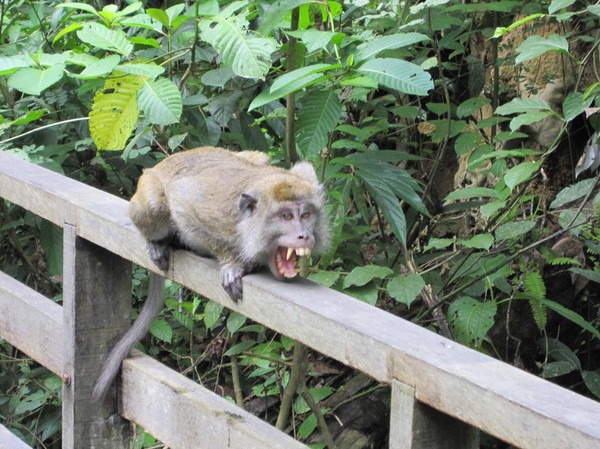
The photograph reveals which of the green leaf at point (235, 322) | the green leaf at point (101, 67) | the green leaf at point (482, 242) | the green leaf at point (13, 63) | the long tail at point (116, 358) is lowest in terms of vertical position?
the green leaf at point (235, 322)

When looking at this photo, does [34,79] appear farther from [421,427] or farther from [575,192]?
[421,427]

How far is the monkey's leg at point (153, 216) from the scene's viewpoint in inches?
119

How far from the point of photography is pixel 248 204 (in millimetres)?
3309

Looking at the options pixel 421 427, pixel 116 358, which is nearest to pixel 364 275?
pixel 116 358

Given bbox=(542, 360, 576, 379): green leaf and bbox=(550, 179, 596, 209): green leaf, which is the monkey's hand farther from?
bbox=(542, 360, 576, 379): green leaf

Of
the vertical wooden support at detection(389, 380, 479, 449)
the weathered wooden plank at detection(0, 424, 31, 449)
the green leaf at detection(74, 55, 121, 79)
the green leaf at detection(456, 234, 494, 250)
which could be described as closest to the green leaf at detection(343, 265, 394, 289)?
the green leaf at detection(456, 234, 494, 250)

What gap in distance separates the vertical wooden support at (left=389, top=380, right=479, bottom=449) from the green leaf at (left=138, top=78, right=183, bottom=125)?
1.99 m

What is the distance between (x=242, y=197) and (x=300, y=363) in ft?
3.62

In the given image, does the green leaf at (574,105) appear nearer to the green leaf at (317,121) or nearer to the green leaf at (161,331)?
the green leaf at (317,121)

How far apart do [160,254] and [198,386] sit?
16.8 inches

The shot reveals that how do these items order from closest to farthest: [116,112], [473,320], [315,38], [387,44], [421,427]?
[421,427] < [315,38] < [387,44] < [473,320] < [116,112]

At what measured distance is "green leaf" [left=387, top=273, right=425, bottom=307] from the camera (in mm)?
3641

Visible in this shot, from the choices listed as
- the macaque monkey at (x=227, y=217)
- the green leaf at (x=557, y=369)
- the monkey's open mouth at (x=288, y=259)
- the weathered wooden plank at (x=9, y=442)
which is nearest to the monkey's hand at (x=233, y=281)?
the macaque monkey at (x=227, y=217)

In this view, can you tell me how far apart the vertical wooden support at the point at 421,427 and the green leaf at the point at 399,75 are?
4.77 ft
